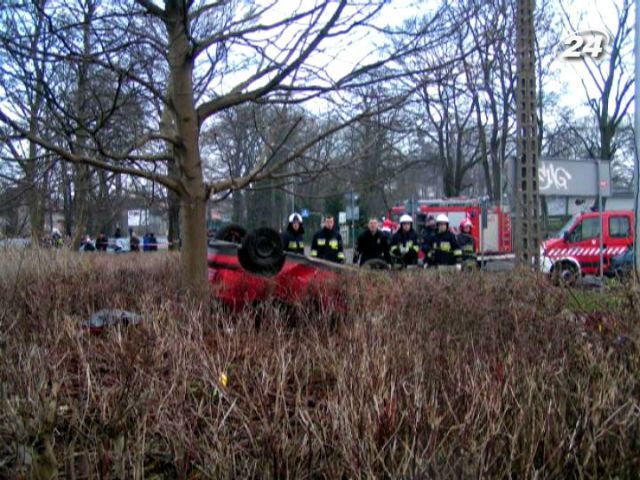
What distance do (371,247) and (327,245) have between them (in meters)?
0.70

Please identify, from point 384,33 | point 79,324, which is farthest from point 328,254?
point 79,324

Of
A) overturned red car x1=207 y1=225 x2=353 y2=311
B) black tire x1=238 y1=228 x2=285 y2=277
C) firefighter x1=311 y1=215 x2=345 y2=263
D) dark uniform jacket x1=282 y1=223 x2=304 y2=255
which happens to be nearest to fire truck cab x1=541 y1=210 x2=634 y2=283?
firefighter x1=311 y1=215 x2=345 y2=263

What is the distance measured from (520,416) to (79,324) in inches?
115

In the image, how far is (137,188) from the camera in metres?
7.82

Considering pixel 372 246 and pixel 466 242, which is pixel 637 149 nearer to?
pixel 372 246

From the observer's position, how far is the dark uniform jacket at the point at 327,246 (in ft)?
35.6

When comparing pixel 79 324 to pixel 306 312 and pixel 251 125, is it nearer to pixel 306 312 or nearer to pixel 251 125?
pixel 306 312

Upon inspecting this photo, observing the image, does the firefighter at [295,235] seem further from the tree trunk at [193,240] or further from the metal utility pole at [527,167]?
the tree trunk at [193,240]

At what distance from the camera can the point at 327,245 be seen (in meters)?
10.9

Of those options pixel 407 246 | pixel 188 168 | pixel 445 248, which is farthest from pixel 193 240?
pixel 445 248

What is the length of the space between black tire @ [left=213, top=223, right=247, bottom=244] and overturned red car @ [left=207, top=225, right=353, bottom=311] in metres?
1.47

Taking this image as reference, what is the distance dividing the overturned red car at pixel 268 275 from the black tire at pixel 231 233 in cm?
147

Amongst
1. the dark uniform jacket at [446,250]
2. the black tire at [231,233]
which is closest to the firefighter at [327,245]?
the dark uniform jacket at [446,250]

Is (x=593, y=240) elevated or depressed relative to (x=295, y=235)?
depressed
